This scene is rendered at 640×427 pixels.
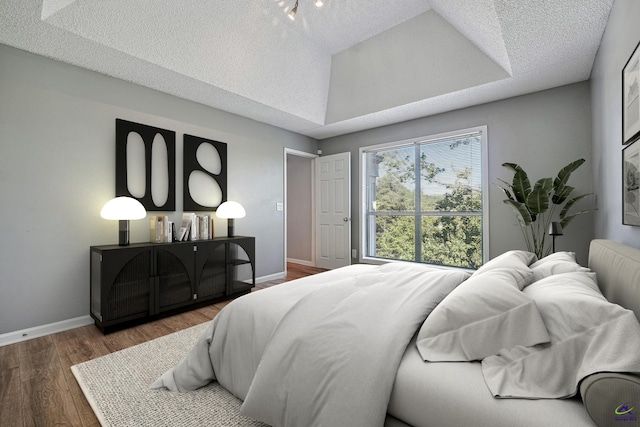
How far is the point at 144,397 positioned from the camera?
1694 millimetres

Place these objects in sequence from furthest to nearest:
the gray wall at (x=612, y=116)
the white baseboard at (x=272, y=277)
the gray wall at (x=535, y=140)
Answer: the white baseboard at (x=272, y=277), the gray wall at (x=535, y=140), the gray wall at (x=612, y=116)

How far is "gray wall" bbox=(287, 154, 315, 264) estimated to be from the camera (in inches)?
235

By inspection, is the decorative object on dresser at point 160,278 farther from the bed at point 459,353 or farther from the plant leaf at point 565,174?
the plant leaf at point 565,174

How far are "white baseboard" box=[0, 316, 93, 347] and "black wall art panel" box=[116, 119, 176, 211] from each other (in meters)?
1.25

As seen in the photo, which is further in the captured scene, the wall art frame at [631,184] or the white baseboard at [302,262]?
the white baseboard at [302,262]

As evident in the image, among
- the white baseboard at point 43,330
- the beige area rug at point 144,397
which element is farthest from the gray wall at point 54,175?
the beige area rug at point 144,397

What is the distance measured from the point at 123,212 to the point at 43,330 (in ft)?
4.07

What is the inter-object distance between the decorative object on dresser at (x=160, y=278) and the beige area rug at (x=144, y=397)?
0.60 meters

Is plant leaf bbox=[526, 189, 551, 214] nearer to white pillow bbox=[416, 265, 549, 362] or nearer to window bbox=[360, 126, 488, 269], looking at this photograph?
window bbox=[360, 126, 488, 269]

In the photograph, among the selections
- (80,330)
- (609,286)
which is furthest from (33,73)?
(609,286)

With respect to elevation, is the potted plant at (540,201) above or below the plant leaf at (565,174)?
below

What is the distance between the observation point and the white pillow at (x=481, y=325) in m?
0.98

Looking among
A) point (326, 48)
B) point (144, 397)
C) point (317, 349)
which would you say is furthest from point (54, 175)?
point (326, 48)

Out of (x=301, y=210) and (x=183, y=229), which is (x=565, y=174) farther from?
(x=301, y=210)
